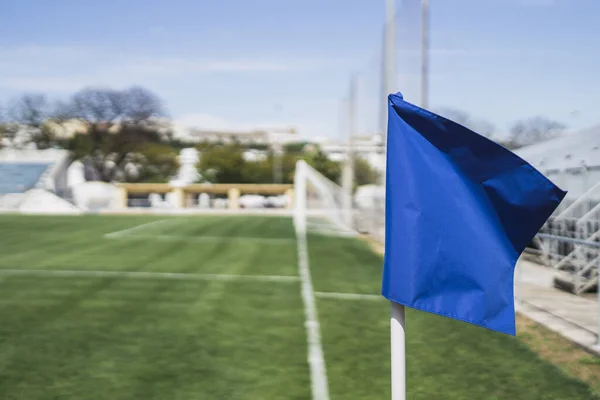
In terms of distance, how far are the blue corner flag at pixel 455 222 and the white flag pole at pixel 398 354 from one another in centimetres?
16

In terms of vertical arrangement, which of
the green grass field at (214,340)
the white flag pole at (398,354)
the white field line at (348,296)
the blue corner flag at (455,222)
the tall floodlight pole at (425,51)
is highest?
the tall floodlight pole at (425,51)

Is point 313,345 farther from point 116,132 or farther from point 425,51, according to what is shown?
point 116,132

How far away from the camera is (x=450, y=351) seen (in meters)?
6.25

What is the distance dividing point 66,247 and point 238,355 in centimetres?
878

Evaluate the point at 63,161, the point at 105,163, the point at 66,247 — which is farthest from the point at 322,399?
the point at 105,163

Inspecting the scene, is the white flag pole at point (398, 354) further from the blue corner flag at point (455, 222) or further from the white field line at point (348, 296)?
the white field line at point (348, 296)

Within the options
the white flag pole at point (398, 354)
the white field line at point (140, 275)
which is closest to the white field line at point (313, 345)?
the white field line at point (140, 275)

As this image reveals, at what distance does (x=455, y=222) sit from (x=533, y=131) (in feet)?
35.6

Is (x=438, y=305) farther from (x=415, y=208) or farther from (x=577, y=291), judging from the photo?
(x=577, y=291)

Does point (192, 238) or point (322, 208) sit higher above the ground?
point (192, 238)

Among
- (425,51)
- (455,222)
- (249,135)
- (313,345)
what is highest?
(425,51)

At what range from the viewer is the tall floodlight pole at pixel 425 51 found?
12.2 meters

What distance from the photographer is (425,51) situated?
12367 mm

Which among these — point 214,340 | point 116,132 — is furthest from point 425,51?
point 116,132
